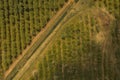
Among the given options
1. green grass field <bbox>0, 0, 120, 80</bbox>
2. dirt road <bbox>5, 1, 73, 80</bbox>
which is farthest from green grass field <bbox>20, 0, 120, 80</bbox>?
dirt road <bbox>5, 1, 73, 80</bbox>

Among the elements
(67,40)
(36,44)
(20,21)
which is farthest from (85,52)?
(20,21)

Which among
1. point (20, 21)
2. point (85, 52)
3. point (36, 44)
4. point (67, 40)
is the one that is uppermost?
point (20, 21)

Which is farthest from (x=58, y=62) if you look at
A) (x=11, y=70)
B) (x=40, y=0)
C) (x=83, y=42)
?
(x=40, y=0)

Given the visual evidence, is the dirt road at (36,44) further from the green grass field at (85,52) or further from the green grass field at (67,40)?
the green grass field at (85,52)

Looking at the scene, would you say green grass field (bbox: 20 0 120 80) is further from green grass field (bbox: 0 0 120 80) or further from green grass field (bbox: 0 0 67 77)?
green grass field (bbox: 0 0 67 77)

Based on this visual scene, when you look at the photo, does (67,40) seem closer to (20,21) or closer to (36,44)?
(36,44)

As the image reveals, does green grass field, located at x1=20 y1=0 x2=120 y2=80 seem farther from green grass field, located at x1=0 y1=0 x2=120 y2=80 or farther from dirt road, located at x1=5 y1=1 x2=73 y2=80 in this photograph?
dirt road, located at x1=5 y1=1 x2=73 y2=80

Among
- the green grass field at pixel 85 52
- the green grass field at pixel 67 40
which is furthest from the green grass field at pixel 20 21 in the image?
the green grass field at pixel 85 52

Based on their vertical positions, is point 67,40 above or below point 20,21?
below

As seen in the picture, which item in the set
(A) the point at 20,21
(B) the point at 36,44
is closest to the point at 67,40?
(B) the point at 36,44

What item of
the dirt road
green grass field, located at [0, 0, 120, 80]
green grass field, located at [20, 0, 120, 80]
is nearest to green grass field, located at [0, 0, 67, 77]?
green grass field, located at [0, 0, 120, 80]

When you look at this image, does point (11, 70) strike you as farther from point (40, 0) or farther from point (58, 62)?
point (40, 0)
